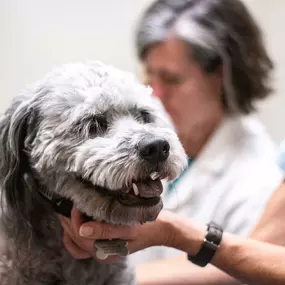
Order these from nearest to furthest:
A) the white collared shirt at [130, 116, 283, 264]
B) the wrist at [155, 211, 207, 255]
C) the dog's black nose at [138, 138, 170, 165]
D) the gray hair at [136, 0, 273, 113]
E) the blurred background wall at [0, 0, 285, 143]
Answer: the dog's black nose at [138, 138, 170, 165], the wrist at [155, 211, 207, 255], the white collared shirt at [130, 116, 283, 264], the gray hair at [136, 0, 273, 113], the blurred background wall at [0, 0, 285, 143]

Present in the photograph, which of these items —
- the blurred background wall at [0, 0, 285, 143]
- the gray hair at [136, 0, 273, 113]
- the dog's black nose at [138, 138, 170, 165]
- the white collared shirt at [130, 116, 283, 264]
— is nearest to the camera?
the dog's black nose at [138, 138, 170, 165]

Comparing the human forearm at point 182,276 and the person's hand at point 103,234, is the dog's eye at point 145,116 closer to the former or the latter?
the person's hand at point 103,234

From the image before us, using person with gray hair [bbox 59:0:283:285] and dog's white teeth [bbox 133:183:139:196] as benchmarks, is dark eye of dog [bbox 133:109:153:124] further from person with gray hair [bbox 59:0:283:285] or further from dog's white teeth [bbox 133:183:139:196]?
person with gray hair [bbox 59:0:283:285]

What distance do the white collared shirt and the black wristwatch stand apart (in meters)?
0.26

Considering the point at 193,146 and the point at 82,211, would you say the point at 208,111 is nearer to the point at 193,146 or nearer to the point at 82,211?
the point at 193,146

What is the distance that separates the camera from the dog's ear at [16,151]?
0.75 metres

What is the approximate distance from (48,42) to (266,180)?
83 cm

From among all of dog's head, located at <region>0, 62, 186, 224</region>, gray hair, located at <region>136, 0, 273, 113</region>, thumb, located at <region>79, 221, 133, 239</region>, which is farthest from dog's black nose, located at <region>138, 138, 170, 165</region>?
gray hair, located at <region>136, 0, 273, 113</region>

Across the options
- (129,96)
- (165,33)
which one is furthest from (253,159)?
(129,96)

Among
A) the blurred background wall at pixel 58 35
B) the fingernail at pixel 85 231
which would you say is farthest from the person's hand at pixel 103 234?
the blurred background wall at pixel 58 35

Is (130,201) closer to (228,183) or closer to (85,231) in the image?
(85,231)

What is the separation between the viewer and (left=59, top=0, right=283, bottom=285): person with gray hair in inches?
48.6

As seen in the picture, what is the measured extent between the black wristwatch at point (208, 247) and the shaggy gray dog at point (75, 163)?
6.1 inches

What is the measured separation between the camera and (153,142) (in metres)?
0.67
